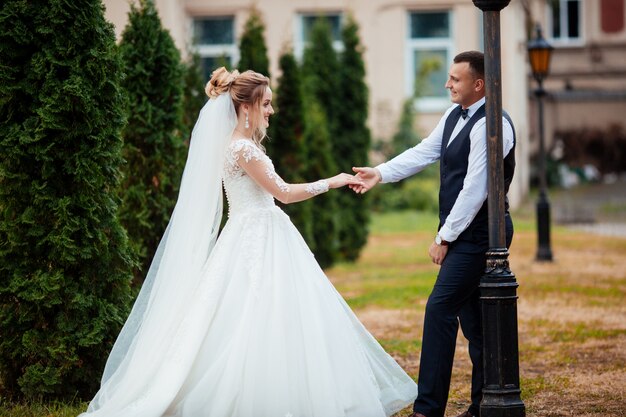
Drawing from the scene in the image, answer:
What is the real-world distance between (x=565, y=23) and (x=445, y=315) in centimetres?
2772

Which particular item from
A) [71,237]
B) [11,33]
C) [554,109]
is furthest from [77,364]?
[554,109]

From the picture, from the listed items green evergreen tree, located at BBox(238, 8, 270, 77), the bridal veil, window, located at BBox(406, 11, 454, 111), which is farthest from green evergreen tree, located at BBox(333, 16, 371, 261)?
the bridal veil

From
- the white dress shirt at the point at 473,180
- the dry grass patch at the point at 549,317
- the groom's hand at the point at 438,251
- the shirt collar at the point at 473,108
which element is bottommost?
the dry grass patch at the point at 549,317

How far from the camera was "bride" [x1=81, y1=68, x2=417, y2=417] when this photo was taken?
224 inches

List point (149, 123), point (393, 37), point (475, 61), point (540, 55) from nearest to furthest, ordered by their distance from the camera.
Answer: point (475, 61) → point (149, 123) → point (540, 55) → point (393, 37)

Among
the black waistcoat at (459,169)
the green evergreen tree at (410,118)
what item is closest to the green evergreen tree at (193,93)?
the black waistcoat at (459,169)

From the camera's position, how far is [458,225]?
576 cm

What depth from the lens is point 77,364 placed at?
6.46 metres

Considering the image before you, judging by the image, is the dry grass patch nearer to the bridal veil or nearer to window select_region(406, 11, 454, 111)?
the bridal veil

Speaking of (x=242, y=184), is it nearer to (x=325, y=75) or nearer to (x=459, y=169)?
(x=459, y=169)

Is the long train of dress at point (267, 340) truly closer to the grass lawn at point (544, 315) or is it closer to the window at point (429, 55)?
the grass lawn at point (544, 315)

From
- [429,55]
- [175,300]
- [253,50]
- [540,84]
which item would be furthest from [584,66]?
[175,300]

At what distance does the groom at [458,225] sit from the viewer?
5.73m

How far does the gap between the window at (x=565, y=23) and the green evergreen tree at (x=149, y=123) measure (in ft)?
82.1
